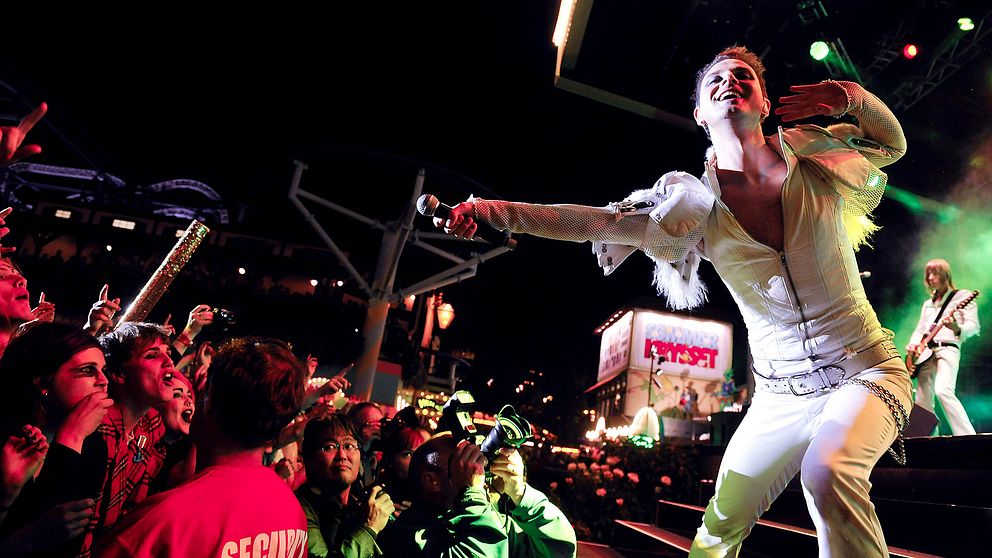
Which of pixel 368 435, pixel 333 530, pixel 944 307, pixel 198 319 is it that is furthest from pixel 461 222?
pixel 944 307

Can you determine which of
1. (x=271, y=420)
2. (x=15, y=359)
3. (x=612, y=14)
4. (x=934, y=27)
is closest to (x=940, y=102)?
(x=934, y=27)

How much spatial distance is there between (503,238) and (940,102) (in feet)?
30.4

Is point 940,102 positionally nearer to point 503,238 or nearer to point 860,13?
point 860,13

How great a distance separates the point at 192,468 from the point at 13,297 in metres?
1.22

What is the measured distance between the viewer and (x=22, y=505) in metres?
1.68

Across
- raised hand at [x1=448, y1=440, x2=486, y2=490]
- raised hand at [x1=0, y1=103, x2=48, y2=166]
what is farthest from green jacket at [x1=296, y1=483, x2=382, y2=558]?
raised hand at [x1=0, y1=103, x2=48, y2=166]

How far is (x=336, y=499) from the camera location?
2.88 meters

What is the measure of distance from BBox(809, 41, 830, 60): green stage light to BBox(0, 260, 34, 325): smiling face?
8.86m

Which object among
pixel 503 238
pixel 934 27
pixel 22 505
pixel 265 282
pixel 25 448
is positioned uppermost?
pixel 934 27

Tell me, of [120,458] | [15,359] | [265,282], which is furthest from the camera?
[265,282]

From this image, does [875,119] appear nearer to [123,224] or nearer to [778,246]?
[778,246]

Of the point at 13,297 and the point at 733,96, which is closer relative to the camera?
the point at 733,96

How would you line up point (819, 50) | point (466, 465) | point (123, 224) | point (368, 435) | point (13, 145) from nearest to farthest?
point (13, 145) < point (466, 465) < point (368, 435) < point (819, 50) < point (123, 224)

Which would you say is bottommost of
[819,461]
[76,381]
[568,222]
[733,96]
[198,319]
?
[76,381]
